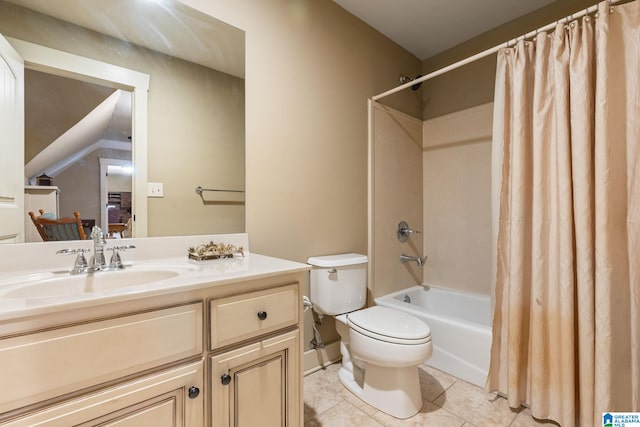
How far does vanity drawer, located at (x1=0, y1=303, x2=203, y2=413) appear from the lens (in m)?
0.61

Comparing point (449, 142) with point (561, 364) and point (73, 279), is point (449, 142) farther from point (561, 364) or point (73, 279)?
point (73, 279)

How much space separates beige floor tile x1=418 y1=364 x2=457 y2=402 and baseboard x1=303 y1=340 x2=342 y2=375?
55cm

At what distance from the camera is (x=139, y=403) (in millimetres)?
754

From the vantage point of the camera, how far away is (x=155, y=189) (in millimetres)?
1314

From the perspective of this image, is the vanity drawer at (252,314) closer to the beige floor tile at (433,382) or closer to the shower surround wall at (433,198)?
the beige floor tile at (433,382)

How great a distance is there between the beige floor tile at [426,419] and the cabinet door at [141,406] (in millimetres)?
983

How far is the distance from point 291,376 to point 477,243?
1911 millimetres

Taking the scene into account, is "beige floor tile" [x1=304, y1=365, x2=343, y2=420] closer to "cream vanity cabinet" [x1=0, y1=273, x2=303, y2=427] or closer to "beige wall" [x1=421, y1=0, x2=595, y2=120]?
"cream vanity cabinet" [x1=0, y1=273, x2=303, y2=427]

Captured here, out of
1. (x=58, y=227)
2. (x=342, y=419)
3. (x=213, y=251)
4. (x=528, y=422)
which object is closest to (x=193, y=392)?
(x=213, y=251)

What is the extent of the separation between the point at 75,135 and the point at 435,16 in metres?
2.32

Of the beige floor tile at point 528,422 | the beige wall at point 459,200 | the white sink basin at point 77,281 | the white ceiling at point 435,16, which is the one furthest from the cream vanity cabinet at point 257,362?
the white ceiling at point 435,16

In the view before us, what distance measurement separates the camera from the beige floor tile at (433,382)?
1.65 metres

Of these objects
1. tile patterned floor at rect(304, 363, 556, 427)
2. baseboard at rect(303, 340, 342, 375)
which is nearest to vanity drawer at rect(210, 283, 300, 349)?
tile patterned floor at rect(304, 363, 556, 427)

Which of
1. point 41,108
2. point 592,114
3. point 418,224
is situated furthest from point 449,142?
point 41,108
